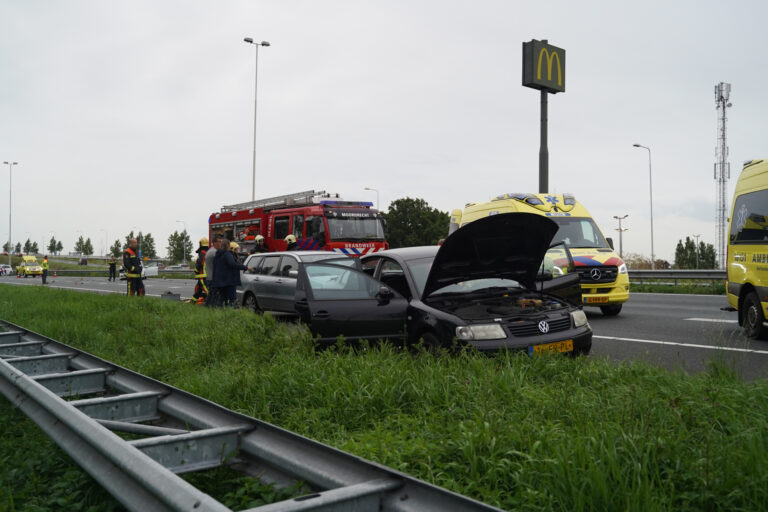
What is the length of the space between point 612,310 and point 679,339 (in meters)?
3.89

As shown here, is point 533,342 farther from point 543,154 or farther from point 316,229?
point 543,154

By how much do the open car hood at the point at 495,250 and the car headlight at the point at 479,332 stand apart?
85cm

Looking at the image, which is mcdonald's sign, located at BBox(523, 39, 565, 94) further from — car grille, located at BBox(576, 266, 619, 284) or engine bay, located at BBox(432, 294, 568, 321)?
engine bay, located at BBox(432, 294, 568, 321)

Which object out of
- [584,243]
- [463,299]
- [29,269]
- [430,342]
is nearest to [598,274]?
[584,243]

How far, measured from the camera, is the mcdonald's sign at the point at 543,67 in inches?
805

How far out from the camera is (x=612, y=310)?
1333 cm

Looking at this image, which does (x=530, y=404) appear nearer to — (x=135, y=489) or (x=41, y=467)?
(x=135, y=489)

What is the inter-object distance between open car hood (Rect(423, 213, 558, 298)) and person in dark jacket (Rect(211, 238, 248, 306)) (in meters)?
7.28

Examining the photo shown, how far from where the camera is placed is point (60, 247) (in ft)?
566

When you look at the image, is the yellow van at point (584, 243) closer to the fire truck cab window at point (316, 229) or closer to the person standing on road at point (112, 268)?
the fire truck cab window at point (316, 229)

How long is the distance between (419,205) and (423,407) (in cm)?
7162

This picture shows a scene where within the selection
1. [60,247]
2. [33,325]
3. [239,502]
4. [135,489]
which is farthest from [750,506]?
[60,247]

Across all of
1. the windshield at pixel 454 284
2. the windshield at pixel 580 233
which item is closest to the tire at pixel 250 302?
the windshield at pixel 580 233

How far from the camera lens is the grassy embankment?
9.23 feet
